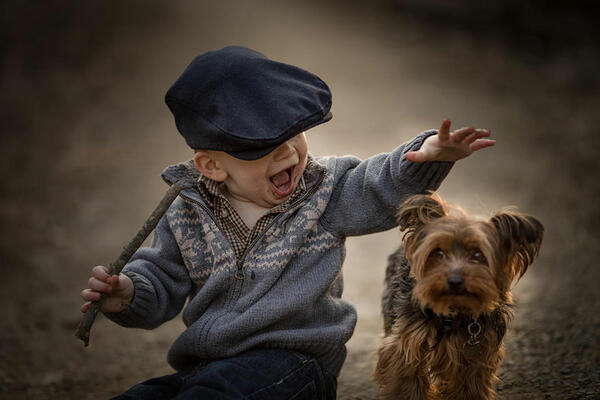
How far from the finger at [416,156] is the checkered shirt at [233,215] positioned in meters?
0.59

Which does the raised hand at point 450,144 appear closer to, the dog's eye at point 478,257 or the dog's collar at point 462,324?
the dog's eye at point 478,257

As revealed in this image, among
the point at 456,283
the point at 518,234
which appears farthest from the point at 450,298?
the point at 518,234

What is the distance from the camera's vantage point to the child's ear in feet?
9.24

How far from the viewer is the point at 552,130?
8.91 m

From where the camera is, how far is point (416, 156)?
99.7 inches

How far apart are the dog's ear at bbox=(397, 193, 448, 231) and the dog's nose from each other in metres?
0.28

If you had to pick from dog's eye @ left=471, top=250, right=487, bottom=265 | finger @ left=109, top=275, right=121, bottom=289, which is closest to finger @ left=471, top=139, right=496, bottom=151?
dog's eye @ left=471, top=250, right=487, bottom=265

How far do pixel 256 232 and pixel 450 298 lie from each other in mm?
990

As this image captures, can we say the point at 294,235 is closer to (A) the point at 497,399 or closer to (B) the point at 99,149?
(A) the point at 497,399

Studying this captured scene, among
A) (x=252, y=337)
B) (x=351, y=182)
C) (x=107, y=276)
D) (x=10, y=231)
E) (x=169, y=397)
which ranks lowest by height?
(x=10, y=231)

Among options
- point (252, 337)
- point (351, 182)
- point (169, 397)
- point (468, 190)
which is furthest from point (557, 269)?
point (169, 397)

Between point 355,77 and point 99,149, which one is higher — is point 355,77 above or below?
above

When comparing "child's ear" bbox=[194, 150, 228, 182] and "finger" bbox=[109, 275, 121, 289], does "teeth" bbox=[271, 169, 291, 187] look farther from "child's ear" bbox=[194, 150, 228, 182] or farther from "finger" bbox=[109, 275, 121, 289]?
"finger" bbox=[109, 275, 121, 289]

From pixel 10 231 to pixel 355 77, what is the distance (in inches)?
295
